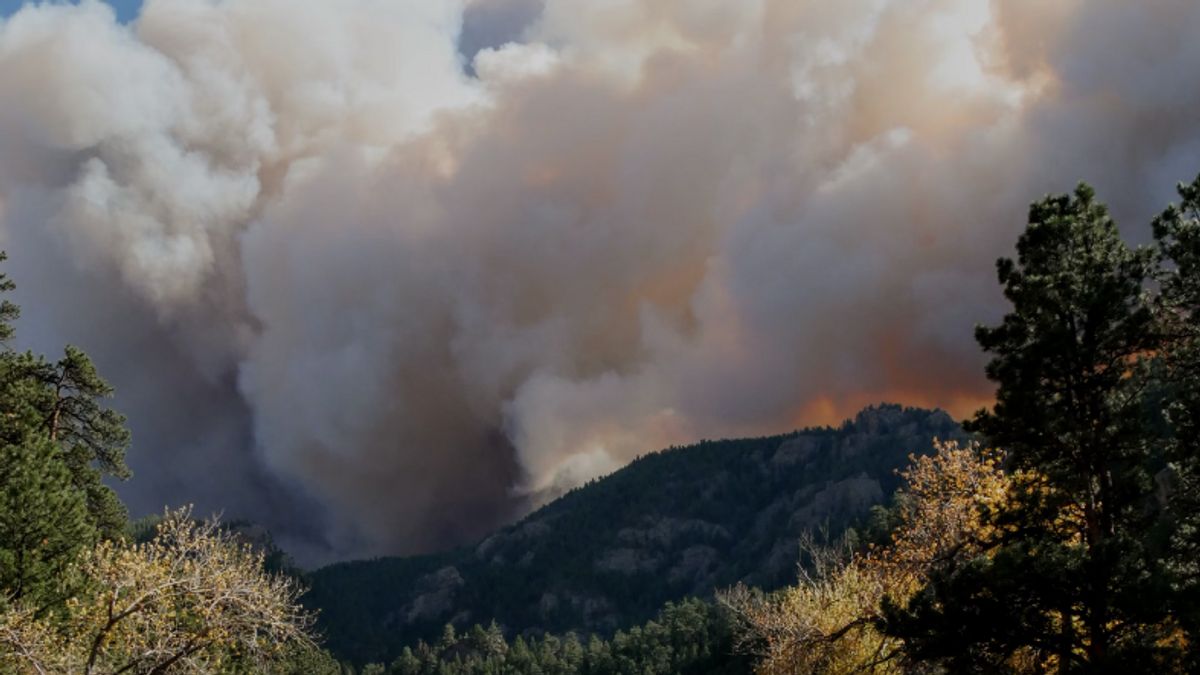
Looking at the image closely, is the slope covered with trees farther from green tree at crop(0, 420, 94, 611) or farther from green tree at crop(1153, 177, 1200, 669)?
green tree at crop(0, 420, 94, 611)

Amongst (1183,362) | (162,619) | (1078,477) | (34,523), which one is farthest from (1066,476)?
(34,523)

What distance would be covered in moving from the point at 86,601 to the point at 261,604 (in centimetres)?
2817

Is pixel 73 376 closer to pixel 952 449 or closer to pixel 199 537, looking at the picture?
pixel 199 537

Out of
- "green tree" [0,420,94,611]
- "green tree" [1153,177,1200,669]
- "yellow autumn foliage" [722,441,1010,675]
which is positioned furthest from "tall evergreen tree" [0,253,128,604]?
"green tree" [1153,177,1200,669]

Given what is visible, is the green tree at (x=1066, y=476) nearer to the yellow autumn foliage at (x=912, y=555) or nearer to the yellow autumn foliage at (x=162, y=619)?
the yellow autumn foliage at (x=912, y=555)

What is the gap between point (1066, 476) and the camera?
31000 millimetres

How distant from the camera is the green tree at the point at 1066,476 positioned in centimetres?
2964

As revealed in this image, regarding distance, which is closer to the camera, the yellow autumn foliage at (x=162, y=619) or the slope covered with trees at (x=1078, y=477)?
the yellow autumn foliage at (x=162, y=619)

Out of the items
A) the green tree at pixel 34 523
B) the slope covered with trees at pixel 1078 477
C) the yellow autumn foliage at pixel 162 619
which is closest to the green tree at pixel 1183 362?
the slope covered with trees at pixel 1078 477

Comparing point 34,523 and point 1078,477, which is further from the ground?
point 34,523

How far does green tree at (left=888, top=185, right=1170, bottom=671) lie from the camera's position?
29.6 m

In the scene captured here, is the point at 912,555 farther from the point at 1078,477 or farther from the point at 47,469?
the point at 47,469

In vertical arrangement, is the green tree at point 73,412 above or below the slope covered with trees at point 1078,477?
above

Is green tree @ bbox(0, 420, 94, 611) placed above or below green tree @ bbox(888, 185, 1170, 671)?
above
